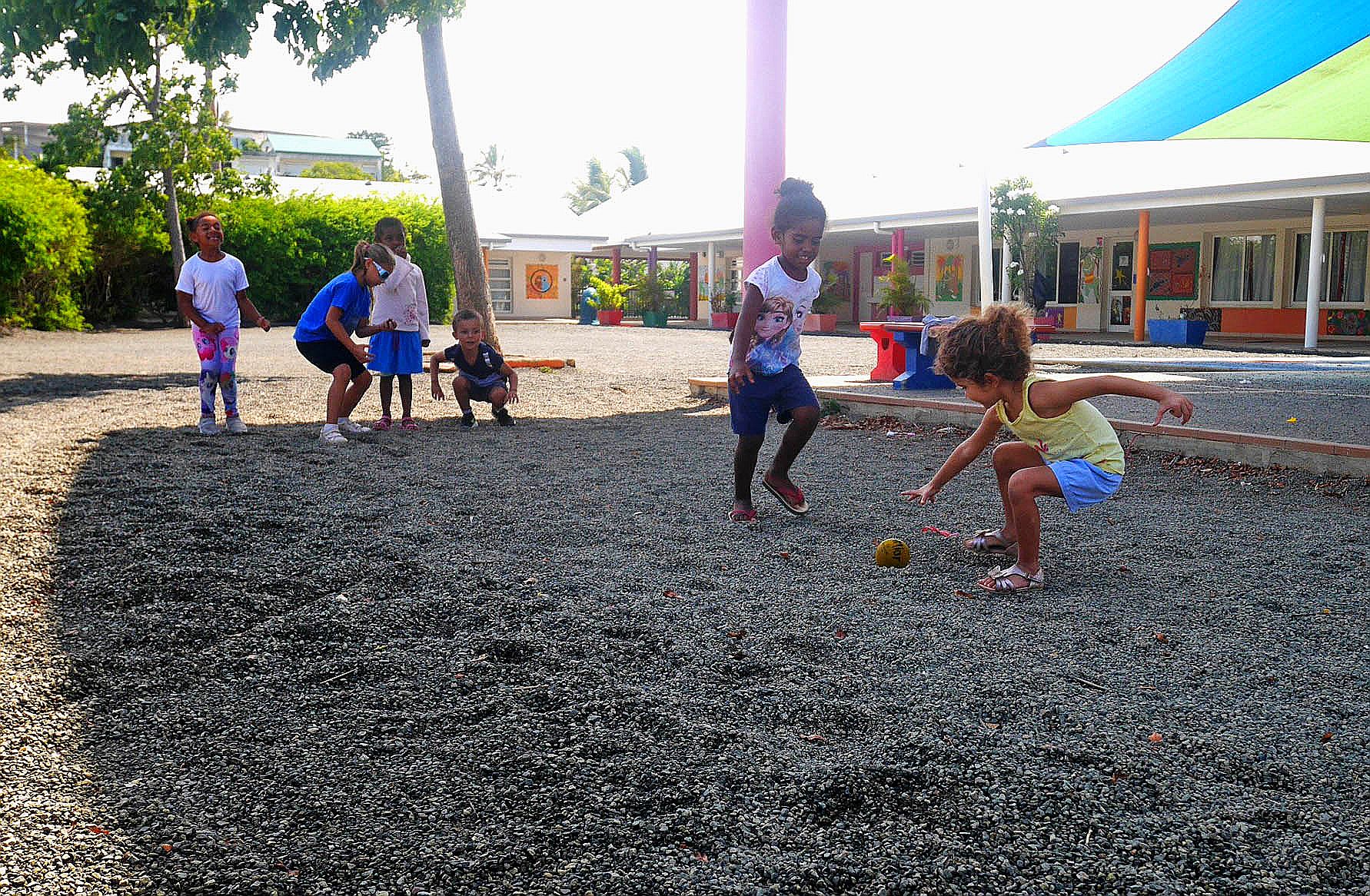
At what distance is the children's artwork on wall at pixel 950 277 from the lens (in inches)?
1144

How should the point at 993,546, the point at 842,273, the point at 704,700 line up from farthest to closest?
the point at 842,273 < the point at 993,546 < the point at 704,700

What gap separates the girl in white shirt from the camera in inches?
334

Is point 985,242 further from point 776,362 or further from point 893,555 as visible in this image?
point 893,555

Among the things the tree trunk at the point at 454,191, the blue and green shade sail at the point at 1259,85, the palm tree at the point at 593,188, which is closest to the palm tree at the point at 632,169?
the palm tree at the point at 593,188

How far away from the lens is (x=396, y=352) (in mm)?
8578

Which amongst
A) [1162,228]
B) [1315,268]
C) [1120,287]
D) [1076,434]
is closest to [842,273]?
[1120,287]

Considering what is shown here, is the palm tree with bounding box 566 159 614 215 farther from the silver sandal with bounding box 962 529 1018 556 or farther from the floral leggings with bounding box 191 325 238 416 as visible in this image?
the silver sandal with bounding box 962 529 1018 556

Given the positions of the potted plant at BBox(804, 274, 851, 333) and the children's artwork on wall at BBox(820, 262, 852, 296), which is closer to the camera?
the potted plant at BBox(804, 274, 851, 333)

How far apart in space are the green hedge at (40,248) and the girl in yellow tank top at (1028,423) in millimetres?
23518

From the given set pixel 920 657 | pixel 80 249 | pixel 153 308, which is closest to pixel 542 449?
pixel 920 657

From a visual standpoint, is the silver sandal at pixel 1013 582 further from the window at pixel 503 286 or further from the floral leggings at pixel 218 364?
the window at pixel 503 286

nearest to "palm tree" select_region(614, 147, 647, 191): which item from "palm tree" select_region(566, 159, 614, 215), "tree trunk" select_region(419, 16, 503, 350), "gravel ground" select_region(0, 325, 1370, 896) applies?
"palm tree" select_region(566, 159, 614, 215)

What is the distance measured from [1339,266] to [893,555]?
2189 cm

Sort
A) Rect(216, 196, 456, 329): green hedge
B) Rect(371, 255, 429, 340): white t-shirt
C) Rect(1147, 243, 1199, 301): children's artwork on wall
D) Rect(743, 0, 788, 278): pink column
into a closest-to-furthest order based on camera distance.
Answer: Rect(371, 255, 429, 340): white t-shirt < Rect(743, 0, 788, 278): pink column < Rect(1147, 243, 1199, 301): children's artwork on wall < Rect(216, 196, 456, 329): green hedge
